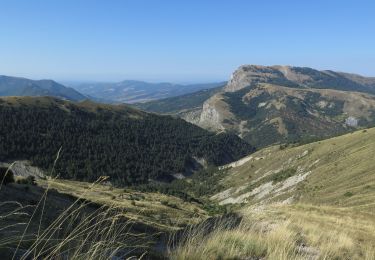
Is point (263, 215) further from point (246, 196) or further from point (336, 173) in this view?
point (246, 196)

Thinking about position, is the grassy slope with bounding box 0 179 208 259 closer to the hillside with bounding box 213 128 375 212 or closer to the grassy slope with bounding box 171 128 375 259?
the grassy slope with bounding box 171 128 375 259

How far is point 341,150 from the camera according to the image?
14275cm

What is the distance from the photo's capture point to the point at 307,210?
33.7 metres

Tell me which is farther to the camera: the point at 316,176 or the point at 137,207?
the point at 316,176

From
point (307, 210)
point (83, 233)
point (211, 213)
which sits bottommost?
point (211, 213)

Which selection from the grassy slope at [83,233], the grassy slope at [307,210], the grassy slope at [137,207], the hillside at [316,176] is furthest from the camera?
the hillside at [316,176]

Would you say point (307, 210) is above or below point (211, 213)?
above

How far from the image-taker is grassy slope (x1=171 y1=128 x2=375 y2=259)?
9.38 m

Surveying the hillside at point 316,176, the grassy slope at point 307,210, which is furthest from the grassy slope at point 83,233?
the hillside at point 316,176

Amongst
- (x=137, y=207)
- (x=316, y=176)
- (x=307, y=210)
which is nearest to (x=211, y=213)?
(x=137, y=207)

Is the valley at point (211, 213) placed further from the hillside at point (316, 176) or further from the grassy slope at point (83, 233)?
the hillside at point (316, 176)

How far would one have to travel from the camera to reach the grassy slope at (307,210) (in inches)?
369

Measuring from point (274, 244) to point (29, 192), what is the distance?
4071 centimetres

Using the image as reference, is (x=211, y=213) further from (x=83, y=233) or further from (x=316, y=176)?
(x=83, y=233)
